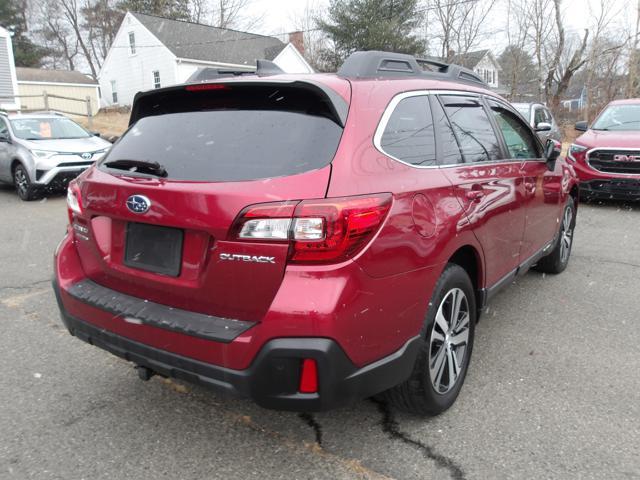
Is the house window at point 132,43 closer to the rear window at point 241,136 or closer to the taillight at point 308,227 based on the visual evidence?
the rear window at point 241,136

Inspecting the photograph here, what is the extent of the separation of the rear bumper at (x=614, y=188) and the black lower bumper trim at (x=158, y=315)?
7.80 meters

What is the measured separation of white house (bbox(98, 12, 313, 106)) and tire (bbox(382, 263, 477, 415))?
101ft

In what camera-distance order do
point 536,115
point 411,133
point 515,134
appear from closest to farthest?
1. point 411,133
2. point 515,134
3. point 536,115

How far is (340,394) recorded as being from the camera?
2176mm

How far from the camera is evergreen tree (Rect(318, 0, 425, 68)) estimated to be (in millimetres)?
32656

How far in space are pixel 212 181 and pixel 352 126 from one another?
0.66 m

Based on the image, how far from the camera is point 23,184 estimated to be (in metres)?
10.1

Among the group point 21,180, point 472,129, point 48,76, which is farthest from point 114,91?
point 472,129

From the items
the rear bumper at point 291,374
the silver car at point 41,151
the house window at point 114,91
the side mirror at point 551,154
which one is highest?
the side mirror at point 551,154

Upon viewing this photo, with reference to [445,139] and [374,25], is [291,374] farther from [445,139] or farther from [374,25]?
[374,25]

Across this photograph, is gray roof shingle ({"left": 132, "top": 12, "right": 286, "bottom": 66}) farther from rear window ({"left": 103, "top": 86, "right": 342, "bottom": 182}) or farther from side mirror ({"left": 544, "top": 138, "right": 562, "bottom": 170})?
rear window ({"left": 103, "top": 86, "right": 342, "bottom": 182})

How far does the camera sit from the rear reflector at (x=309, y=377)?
210 cm

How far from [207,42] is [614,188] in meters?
33.3

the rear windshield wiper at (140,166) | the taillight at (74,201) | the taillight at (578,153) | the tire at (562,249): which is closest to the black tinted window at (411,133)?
the rear windshield wiper at (140,166)
